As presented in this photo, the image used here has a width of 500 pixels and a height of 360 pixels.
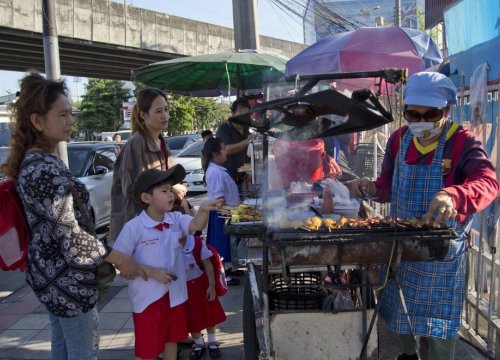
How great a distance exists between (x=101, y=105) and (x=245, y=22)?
33.5m

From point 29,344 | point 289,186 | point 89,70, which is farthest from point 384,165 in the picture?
point 89,70

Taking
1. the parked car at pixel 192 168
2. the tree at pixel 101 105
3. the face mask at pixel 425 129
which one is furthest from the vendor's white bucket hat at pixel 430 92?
the tree at pixel 101 105

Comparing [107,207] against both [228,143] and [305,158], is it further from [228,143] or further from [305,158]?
[305,158]

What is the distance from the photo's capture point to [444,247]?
2.07m

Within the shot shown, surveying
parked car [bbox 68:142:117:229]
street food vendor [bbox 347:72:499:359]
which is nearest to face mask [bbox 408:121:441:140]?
street food vendor [bbox 347:72:499:359]

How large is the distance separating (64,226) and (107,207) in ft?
21.6

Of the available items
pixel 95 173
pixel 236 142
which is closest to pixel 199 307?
pixel 236 142

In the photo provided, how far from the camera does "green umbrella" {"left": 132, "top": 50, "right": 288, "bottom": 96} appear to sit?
6.13m

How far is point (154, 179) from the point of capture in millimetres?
2771

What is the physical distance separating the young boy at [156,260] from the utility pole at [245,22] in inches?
248

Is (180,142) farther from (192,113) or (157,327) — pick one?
(192,113)

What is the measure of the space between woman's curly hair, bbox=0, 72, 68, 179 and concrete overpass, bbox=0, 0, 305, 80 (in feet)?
43.9

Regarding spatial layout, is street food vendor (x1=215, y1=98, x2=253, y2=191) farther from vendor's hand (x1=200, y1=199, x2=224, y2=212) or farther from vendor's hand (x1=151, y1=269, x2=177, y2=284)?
vendor's hand (x1=151, y1=269, x2=177, y2=284)

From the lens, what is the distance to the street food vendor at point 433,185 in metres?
2.35
